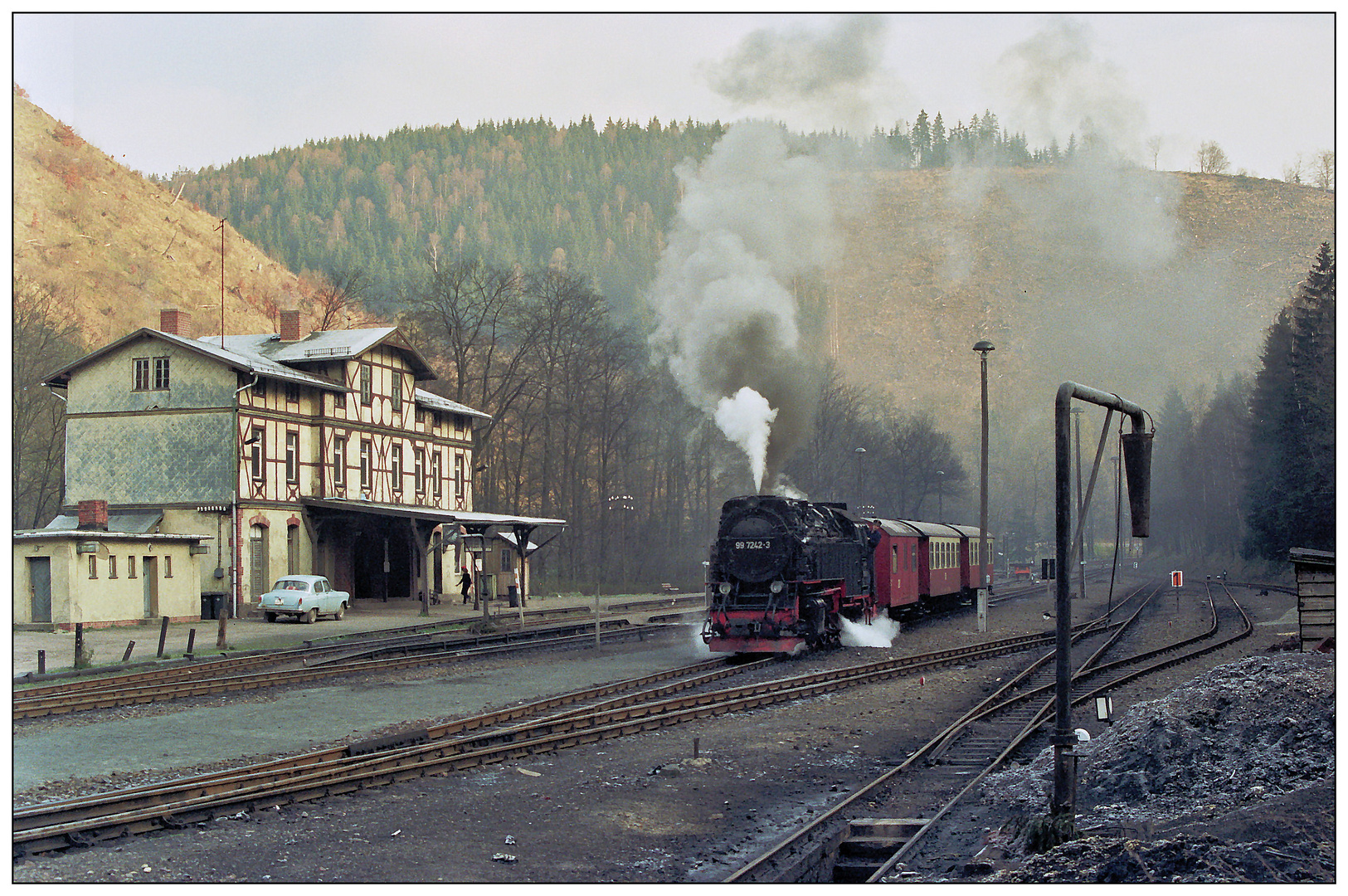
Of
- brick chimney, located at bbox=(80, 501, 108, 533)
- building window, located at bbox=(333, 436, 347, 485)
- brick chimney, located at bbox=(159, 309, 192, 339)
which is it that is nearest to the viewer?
brick chimney, located at bbox=(80, 501, 108, 533)

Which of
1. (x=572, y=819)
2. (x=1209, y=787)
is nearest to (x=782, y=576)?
(x=1209, y=787)

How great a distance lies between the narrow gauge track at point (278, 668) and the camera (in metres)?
17.5

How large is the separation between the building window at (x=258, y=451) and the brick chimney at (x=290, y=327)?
6559mm

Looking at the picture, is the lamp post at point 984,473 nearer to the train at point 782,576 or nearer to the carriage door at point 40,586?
the train at point 782,576

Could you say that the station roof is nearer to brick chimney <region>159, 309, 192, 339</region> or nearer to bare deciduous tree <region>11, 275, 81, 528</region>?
brick chimney <region>159, 309, 192, 339</region>

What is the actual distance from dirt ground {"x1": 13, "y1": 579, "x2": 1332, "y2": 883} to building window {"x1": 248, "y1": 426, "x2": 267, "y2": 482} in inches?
1008

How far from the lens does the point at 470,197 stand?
152m

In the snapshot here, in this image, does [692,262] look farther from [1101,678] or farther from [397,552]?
[1101,678]

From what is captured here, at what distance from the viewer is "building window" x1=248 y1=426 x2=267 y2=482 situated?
37.2 metres

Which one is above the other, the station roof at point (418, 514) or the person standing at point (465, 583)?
the station roof at point (418, 514)

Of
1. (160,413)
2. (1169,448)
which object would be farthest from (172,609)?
(1169,448)

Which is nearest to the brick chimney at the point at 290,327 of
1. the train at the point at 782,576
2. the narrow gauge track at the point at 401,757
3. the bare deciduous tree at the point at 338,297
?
the bare deciduous tree at the point at 338,297

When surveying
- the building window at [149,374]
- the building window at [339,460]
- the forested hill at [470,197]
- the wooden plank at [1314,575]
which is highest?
the forested hill at [470,197]

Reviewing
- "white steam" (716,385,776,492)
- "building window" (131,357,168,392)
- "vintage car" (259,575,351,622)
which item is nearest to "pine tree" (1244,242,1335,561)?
"white steam" (716,385,776,492)
